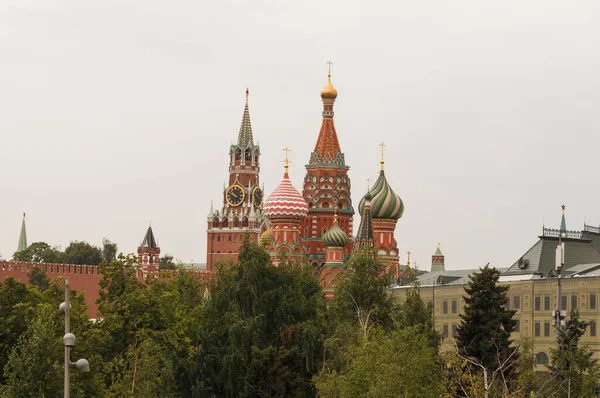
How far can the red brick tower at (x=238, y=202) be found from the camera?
595 feet

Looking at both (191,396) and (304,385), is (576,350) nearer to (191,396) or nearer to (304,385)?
(304,385)

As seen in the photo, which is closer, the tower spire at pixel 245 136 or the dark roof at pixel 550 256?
the dark roof at pixel 550 256

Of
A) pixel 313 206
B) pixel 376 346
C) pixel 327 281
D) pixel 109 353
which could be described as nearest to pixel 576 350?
pixel 376 346

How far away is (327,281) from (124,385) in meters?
59.7

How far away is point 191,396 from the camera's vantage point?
50.3 meters

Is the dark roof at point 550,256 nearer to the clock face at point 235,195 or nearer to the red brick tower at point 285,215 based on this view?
the red brick tower at point 285,215

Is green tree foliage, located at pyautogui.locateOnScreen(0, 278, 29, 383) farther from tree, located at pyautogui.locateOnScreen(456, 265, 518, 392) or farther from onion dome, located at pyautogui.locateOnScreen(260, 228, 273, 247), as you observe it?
tree, located at pyautogui.locateOnScreen(456, 265, 518, 392)

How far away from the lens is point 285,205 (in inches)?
4542

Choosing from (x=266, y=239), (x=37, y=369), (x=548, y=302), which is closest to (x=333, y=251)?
(x=548, y=302)

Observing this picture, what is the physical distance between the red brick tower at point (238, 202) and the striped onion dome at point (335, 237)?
220 ft

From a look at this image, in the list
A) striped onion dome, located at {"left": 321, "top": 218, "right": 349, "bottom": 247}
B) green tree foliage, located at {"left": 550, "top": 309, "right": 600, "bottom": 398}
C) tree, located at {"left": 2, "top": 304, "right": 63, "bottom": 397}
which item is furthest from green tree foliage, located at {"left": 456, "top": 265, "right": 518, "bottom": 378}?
striped onion dome, located at {"left": 321, "top": 218, "right": 349, "bottom": 247}

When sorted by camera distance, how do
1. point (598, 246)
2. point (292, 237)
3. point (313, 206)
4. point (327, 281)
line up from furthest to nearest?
point (313, 206)
point (292, 237)
point (327, 281)
point (598, 246)

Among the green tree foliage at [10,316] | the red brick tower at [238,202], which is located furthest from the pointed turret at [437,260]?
the green tree foliage at [10,316]

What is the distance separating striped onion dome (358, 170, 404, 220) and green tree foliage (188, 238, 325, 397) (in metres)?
58.9
